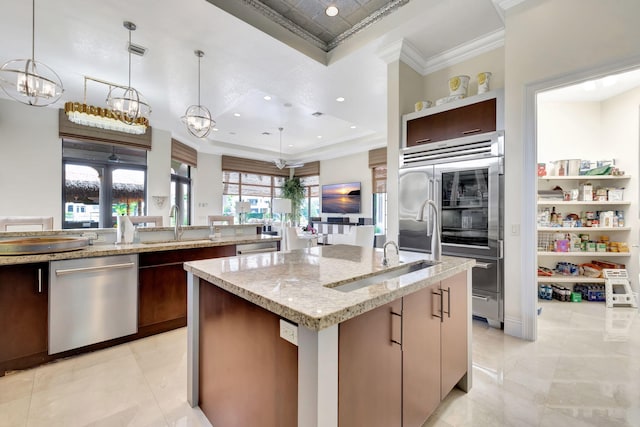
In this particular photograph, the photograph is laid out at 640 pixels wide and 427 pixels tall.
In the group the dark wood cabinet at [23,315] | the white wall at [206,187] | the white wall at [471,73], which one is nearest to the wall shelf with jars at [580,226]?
the white wall at [471,73]

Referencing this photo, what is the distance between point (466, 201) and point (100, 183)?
21.4 feet

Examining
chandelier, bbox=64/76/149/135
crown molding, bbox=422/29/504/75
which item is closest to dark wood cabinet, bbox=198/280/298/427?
chandelier, bbox=64/76/149/135

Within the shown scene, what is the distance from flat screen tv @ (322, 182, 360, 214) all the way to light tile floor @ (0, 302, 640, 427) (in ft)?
18.3

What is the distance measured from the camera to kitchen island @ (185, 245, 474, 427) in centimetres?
93

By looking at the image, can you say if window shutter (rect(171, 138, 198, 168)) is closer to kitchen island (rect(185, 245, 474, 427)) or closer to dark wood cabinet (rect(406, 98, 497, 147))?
dark wood cabinet (rect(406, 98, 497, 147))

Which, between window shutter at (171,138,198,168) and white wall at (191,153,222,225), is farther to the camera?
white wall at (191,153,222,225)

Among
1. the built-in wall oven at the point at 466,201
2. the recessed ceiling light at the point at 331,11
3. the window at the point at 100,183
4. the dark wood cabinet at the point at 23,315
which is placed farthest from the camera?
the window at the point at 100,183

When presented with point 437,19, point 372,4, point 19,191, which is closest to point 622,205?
point 437,19

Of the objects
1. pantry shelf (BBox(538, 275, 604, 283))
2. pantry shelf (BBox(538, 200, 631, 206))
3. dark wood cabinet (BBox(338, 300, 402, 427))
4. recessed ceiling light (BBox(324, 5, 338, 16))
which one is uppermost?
recessed ceiling light (BBox(324, 5, 338, 16))

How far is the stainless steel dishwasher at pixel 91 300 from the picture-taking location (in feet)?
7.18

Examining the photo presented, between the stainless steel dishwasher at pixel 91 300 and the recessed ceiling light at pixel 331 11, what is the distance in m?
3.10

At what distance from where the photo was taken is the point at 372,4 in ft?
9.49

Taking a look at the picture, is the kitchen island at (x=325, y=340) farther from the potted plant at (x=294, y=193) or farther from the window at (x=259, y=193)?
the potted plant at (x=294, y=193)

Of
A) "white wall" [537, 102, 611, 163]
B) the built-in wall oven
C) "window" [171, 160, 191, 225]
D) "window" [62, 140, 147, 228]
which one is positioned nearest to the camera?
the built-in wall oven
